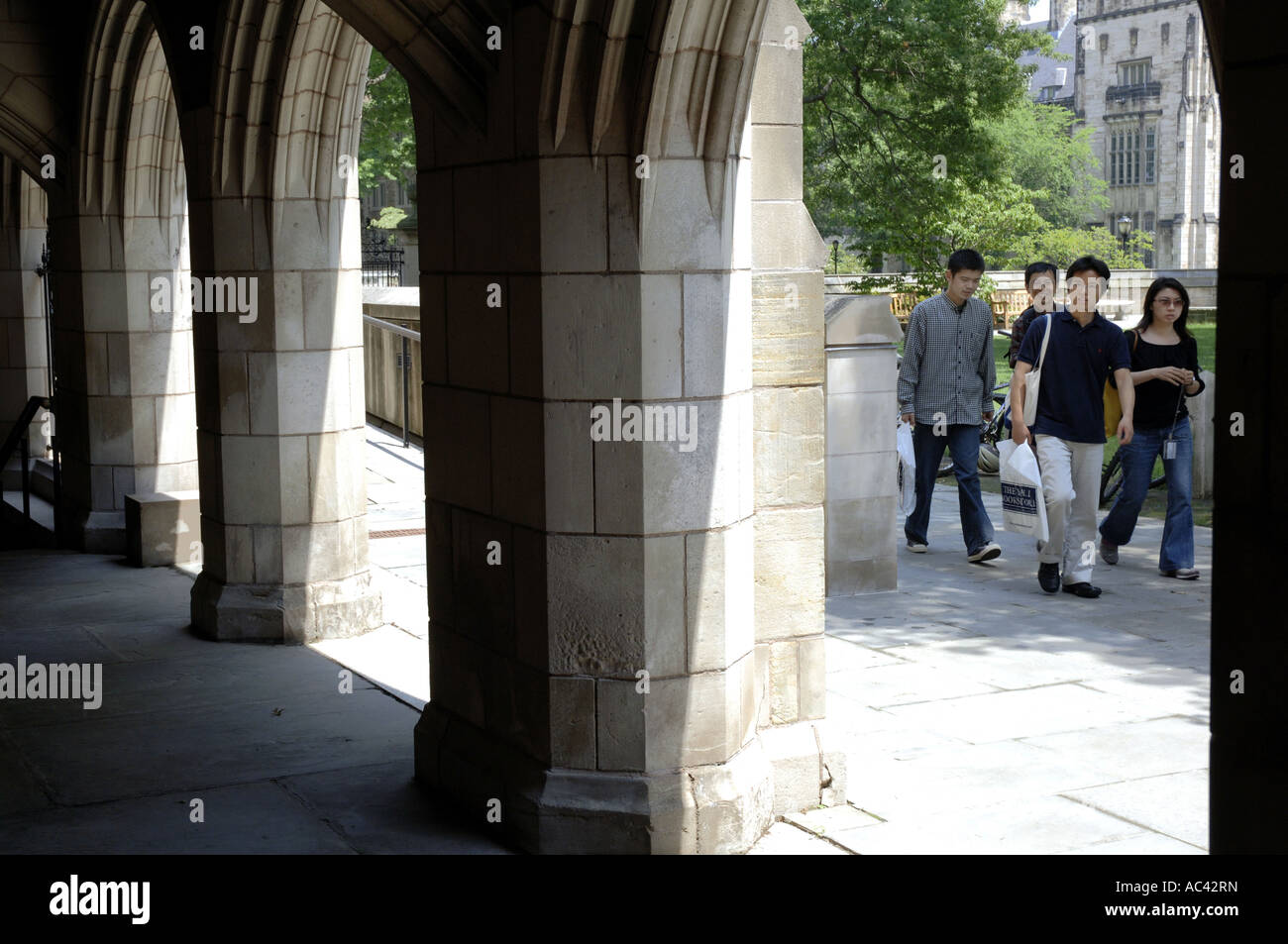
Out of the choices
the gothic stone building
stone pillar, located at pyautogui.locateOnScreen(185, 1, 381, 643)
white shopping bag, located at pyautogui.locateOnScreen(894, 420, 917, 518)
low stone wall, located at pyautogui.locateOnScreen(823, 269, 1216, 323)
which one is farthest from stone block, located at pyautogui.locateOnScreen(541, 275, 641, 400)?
the gothic stone building

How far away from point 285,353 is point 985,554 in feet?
14.3

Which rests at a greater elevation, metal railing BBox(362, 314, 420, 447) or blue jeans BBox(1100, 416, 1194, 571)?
metal railing BBox(362, 314, 420, 447)

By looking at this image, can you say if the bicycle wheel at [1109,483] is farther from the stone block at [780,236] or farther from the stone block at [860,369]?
the stone block at [780,236]

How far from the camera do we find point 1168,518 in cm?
891

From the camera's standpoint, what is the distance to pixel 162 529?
10.7 meters

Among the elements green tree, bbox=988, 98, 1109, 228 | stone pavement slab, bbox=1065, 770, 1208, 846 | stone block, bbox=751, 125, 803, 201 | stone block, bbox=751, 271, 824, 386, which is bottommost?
stone pavement slab, bbox=1065, 770, 1208, 846

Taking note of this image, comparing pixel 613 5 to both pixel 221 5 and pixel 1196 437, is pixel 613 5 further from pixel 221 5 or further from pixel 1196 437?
pixel 1196 437

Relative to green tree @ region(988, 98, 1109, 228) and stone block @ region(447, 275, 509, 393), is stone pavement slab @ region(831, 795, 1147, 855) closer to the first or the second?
stone block @ region(447, 275, 509, 393)

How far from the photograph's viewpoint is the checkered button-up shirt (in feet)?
31.4

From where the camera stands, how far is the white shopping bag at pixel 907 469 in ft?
33.0

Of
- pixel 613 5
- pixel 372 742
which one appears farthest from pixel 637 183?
pixel 372 742

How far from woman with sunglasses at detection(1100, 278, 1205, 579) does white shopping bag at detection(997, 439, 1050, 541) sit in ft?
2.51
